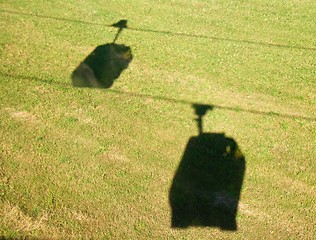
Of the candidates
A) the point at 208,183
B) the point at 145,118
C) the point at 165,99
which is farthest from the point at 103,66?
the point at 208,183

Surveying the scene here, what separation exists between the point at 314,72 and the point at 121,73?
558 cm

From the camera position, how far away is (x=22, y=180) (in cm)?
672

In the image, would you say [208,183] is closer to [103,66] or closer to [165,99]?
[165,99]

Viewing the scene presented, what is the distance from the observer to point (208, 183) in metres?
6.84

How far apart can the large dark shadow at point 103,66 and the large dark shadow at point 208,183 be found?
3.06 meters

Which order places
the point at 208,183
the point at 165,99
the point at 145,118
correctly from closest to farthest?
the point at 208,183 → the point at 145,118 → the point at 165,99

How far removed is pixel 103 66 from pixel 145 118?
2.54 m

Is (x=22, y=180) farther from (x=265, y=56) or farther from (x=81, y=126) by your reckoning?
(x=265, y=56)

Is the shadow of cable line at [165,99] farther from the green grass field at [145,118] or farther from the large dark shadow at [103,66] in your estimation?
the large dark shadow at [103,66]

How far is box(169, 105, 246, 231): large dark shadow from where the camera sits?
20.5 ft

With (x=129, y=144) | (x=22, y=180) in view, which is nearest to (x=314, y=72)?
(x=129, y=144)

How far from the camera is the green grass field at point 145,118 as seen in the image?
20.6 ft

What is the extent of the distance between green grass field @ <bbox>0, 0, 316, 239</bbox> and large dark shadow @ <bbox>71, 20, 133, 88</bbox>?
21 centimetres

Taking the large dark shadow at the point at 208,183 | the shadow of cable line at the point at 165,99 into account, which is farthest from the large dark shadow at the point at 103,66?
the large dark shadow at the point at 208,183
